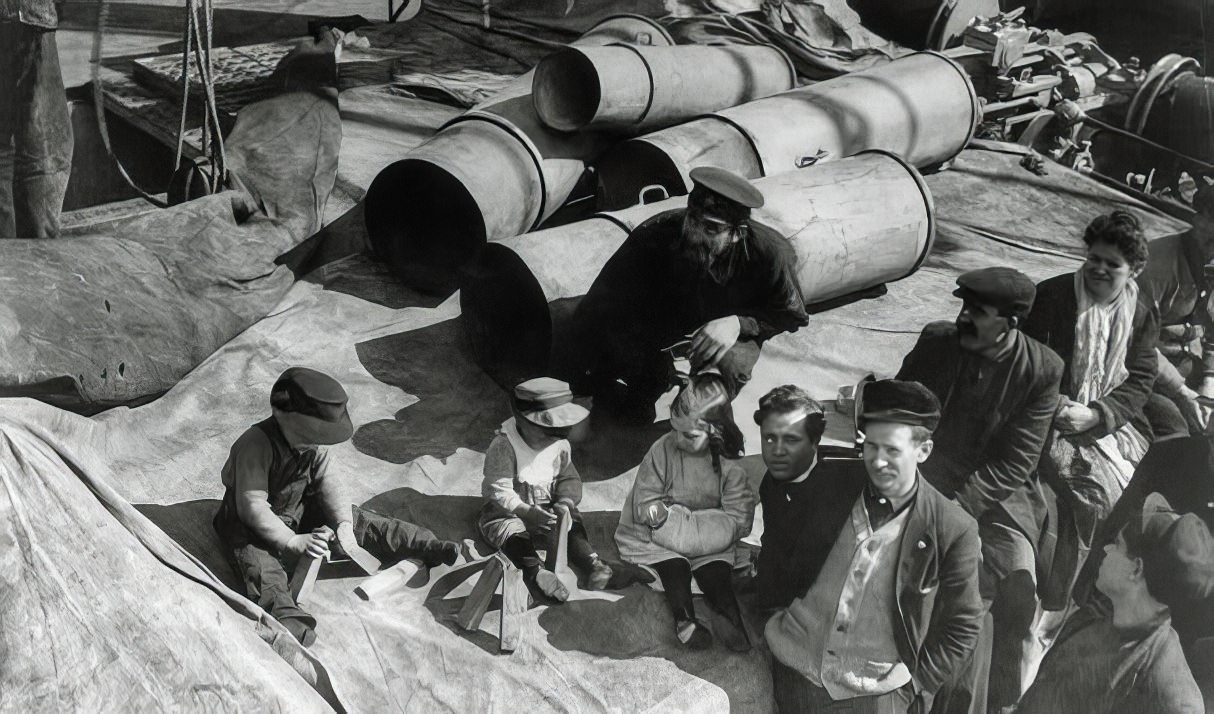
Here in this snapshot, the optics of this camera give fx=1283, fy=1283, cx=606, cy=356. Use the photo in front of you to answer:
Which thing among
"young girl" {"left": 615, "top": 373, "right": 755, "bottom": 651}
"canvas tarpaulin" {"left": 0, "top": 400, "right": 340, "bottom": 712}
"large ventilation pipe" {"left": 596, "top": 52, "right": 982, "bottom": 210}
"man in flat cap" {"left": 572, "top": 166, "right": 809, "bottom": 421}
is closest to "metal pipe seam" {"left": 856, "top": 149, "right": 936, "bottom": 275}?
→ "large ventilation pipe" {"left": 596, "top": 52, "right": 982, "bottom": 210}

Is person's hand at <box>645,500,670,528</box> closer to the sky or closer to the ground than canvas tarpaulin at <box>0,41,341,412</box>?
closer to the ground

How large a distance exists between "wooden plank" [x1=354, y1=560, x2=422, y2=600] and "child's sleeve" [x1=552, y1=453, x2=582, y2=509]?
0.55 metres

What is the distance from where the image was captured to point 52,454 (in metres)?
3.87

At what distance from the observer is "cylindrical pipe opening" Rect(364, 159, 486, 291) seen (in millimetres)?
5312

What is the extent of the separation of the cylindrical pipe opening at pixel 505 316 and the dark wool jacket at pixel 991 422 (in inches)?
54.2

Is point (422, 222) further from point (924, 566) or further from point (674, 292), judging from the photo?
point (924, 566)

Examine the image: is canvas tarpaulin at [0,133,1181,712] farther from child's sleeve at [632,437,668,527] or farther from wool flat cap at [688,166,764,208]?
wool flat cap at [688,166,764,208]

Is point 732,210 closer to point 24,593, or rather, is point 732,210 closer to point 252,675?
point 252,675

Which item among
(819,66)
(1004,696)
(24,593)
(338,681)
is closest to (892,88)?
(819,66)

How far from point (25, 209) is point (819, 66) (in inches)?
152

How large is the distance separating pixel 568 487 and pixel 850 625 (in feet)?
3.46

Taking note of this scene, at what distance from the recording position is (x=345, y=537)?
4207 mm

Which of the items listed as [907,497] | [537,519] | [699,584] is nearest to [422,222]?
[537,519]

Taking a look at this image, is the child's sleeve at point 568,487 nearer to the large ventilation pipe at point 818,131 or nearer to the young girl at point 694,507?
the young girl at point 694,507
